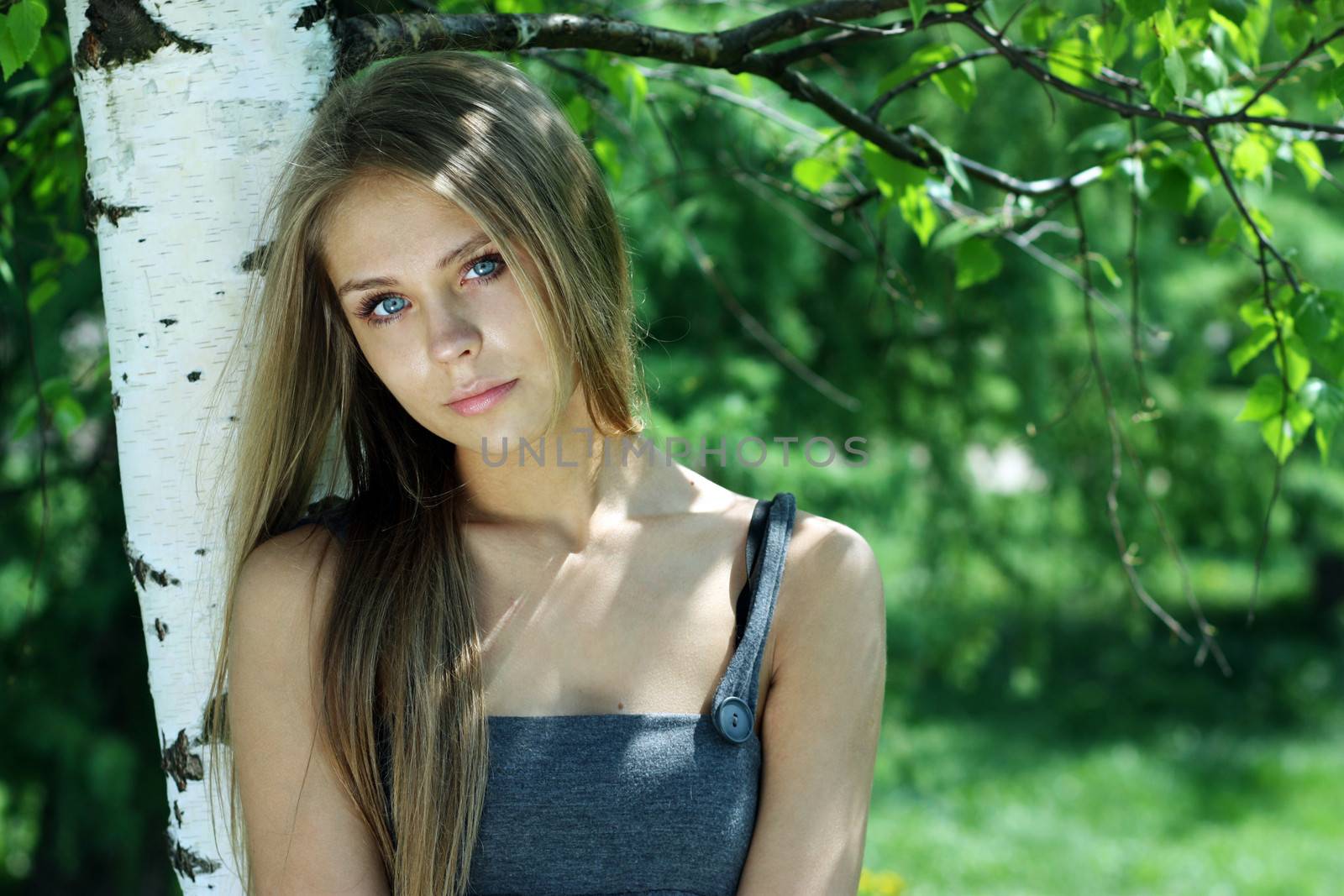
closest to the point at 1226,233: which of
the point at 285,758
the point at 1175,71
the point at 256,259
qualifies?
the point at 1175,71

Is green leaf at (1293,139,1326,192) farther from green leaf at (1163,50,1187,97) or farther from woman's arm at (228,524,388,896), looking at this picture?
woman's arm at (228,524,388,896)

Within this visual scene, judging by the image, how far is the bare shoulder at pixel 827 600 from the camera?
140 centimetres

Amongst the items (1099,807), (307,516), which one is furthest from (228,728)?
(1099,807)

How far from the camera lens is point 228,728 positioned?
4.50 feet

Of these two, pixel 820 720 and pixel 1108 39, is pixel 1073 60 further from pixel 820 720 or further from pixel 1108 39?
pixel 820 720

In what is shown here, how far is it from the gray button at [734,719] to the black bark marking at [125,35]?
2.89ft

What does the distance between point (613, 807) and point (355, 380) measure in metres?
0.58

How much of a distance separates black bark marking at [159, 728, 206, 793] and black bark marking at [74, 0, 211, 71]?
2.38 ft

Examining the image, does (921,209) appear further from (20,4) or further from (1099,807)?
(1099,807)

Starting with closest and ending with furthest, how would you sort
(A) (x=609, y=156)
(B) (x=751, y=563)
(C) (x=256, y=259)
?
(C) (x=256, y=259) → (B) (x=751, y=563) → (A) (x=609, y=156)

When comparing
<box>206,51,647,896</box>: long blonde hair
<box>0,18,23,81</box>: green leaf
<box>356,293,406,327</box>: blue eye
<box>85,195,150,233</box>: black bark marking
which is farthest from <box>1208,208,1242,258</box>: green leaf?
<box>0,18,23,81</box>: green leaf

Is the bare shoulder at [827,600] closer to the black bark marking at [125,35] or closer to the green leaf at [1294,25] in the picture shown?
the black bark marking at [125,35]

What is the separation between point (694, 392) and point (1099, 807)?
9.96 feet

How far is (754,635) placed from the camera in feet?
4.58
